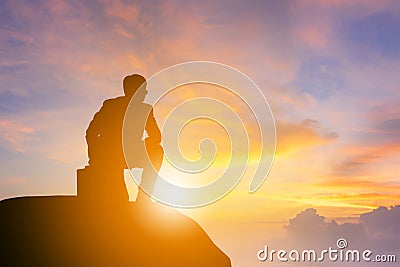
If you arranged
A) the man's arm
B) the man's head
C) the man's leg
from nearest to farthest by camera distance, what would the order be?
the man's leg < the man's arm < the man's head

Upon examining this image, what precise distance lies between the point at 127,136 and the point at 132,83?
85.7 inches

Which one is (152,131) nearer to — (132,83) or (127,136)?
(127,136)

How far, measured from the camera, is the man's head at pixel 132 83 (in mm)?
23922

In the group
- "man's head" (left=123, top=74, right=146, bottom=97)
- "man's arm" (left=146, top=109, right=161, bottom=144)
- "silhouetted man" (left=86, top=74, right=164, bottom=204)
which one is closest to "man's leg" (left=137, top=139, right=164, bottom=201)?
"silhouetted man" (left=86, top=74, right=164, bottom=204)

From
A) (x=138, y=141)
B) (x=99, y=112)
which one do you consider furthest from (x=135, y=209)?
(x=99, y=112)

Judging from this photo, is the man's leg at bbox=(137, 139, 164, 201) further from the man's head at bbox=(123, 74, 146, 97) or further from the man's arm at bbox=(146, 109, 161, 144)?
the man's head at bbox=(123, 74, 146, 97)

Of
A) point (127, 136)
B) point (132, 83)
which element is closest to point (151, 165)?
point (127, 136)

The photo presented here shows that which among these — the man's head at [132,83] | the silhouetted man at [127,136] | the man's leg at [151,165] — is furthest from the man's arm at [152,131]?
the man's head at [132,83]

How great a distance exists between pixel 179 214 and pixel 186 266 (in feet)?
8.20

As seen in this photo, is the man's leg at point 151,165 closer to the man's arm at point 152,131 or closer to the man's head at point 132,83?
the man's arm at point 152,131

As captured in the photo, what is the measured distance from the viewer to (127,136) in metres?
23.8

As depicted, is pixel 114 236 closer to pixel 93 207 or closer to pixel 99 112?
pixel 93 207

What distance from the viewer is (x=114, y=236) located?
22.5 m

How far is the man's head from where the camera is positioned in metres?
23.9
